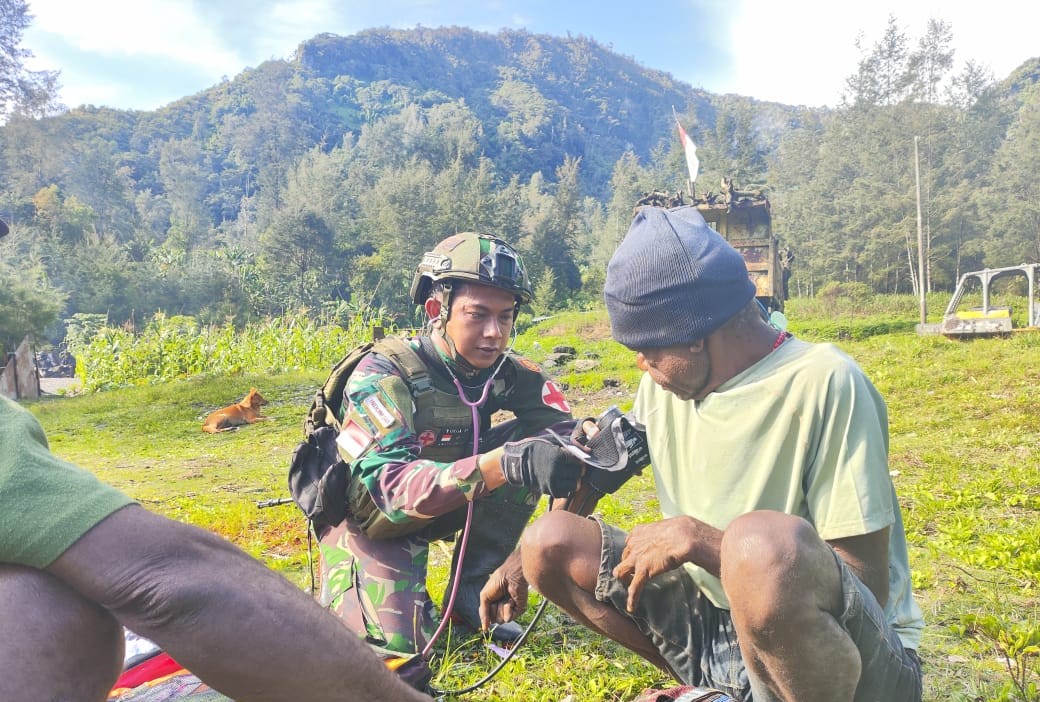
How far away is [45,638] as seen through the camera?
1.32 metres

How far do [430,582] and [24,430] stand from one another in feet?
8.96

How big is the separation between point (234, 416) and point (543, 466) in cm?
1040

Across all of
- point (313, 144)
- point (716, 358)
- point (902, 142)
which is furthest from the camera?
point (313, 144)

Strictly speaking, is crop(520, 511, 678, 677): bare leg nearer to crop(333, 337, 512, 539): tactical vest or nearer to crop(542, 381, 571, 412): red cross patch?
crop(333, 337, 512, 539): tactical vest

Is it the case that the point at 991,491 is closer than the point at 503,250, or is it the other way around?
the point at 503,250

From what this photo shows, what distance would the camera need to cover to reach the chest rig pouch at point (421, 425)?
119 inches

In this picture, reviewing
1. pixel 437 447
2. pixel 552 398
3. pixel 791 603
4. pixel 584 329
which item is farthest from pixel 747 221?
pixel 791 603

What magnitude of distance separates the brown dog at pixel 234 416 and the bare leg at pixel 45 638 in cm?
1065

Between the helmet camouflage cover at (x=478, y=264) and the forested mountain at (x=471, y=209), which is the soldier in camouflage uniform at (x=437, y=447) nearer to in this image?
the helmet camouflage cover at (x=478, y=264)

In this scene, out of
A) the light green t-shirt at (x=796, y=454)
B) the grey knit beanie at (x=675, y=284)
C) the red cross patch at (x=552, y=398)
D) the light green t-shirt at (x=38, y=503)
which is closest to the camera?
the light green t-shirt at (x=38, y=503)

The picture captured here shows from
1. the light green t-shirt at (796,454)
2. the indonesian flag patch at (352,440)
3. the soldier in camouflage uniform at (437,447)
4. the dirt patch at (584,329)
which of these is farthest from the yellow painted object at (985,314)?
the indonesian flag patch at (352,440)

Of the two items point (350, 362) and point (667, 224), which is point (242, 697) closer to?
point (667, 224)

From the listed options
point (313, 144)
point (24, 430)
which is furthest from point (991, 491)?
point (313, 144)

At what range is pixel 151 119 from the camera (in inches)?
5261
